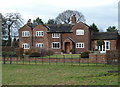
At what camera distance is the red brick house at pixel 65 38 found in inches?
2206

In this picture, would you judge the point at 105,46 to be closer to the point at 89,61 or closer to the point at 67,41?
the point at 67,41

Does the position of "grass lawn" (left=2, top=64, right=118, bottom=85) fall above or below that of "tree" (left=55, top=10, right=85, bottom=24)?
below

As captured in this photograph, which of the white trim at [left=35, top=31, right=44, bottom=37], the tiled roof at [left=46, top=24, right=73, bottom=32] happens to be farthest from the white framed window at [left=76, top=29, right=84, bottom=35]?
the white trim at [left=35, top=31, right=44, bottom=37]

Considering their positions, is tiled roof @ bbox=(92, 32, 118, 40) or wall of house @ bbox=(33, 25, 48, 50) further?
wall of house @ bbox=(33, 25, 48, 50)

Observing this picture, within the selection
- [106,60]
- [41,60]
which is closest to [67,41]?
[41,60]

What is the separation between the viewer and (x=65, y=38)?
57625mm

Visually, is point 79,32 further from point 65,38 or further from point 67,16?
point 67,16

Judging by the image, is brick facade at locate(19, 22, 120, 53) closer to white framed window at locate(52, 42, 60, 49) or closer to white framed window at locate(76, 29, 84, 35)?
white framed window at locate(52, 42, 60, 49)

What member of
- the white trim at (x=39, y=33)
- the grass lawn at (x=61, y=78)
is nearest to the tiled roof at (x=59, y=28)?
the white trim at (x=39, y=33)

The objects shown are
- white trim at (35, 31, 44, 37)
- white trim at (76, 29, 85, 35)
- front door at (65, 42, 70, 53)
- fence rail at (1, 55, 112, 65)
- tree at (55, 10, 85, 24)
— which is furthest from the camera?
tree at (55, 10, 85, 24)

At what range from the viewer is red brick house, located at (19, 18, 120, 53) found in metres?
56.0

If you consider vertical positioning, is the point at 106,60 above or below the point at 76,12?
below

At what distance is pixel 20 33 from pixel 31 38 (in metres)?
3.04

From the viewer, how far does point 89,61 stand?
105 feet
